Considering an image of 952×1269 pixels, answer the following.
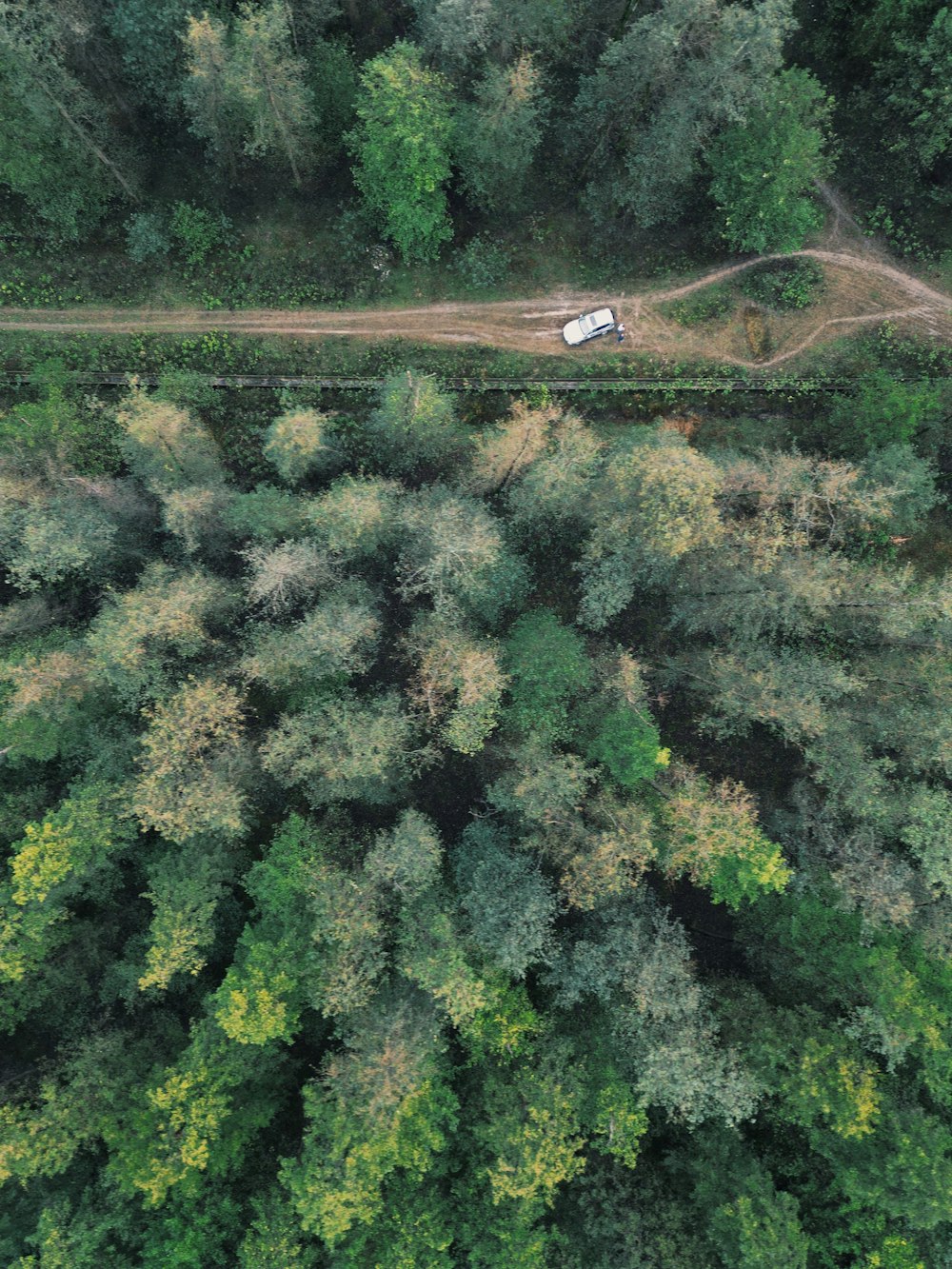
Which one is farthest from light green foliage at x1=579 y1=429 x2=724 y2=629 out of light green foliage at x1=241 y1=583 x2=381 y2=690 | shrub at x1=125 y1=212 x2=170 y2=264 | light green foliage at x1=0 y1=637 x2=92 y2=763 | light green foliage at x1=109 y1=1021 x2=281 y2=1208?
shrub at x1=125 y1=212 x2=170 y2=264

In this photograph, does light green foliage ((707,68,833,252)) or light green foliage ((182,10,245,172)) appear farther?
light green foliage ((707,68,833,252))

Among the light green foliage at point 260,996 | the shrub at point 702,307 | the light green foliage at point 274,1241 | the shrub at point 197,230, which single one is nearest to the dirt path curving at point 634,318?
the shrub at point 702,307

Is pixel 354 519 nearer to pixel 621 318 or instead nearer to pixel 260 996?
pixel 260 996

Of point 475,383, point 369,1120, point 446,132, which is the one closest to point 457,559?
point 475,383

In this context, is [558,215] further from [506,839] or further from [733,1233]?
[733,1233]

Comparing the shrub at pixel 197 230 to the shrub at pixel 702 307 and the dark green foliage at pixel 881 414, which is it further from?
the dark green foliage at pixel 881 414

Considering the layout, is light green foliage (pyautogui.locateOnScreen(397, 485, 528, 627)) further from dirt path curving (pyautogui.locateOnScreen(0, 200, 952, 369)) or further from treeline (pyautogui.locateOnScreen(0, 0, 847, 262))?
treeline (pyautogui.locateOnScreen(0, 0, 847, 262))
